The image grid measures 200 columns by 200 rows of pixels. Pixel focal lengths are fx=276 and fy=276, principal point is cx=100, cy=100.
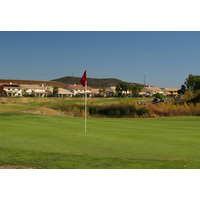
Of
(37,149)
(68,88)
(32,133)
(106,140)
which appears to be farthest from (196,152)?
(68,88)

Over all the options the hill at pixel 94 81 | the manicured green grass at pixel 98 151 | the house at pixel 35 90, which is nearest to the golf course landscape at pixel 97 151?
the manicured green grass at pixel 98 151

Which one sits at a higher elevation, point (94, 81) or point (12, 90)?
point (94, 81)

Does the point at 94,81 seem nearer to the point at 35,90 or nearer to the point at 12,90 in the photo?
the point at 35,90

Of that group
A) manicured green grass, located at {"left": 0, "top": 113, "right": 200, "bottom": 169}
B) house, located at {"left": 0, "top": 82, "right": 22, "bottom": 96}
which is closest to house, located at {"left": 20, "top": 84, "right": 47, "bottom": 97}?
house, located at {"left": 0, "top": 82, "right": 22, "bottom": 96}

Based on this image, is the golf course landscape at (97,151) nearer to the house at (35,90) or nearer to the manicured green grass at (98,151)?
the manicured green grass at (98,151)

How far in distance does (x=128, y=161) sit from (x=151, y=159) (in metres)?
0.68

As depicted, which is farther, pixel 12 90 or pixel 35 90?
pixel 35 90

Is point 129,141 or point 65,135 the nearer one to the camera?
point 129,141

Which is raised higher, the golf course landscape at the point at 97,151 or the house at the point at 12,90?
the house at the point at 12,90

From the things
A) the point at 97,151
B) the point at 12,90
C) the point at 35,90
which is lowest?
the point at 97,151

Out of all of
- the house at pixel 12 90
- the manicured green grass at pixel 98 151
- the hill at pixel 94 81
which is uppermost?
the hill at pixel 94 81

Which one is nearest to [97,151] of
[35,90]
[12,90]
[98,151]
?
[98,151]
